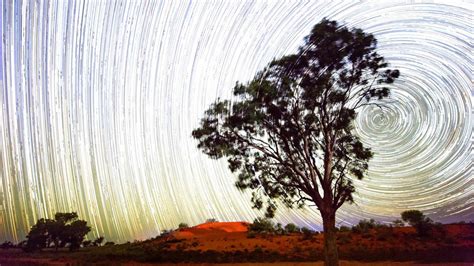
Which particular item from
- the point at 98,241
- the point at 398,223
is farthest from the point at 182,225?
the point at 398,223

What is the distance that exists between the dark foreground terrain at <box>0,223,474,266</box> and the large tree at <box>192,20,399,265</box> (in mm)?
4439

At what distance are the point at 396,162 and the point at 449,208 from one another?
2.71 metres

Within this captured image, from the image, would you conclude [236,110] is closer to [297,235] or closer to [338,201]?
[338,201]

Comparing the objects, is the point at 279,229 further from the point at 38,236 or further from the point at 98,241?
the point at 38,236

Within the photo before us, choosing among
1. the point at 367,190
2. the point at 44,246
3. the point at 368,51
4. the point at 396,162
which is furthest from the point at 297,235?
the point at 44,246

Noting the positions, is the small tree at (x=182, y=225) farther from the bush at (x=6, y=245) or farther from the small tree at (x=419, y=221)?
the small tree at (x=419, y=221)

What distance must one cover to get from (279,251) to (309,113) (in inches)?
319

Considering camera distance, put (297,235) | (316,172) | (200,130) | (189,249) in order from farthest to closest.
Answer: (189,249) < (297,235) < (200,130) < (316,172)

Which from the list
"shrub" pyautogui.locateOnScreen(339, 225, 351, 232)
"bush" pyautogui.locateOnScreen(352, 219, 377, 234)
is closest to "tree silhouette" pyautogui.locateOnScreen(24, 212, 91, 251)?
"shrub" pyautogui.locateOnScreen(339, 225, 351, 232)

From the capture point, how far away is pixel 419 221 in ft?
53.6

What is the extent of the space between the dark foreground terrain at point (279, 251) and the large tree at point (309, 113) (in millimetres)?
4439

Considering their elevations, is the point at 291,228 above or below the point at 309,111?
below

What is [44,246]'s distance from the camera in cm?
2047

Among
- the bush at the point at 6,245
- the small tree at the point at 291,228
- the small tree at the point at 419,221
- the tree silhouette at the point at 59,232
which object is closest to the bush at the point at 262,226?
the small tree at the point at 291,228
